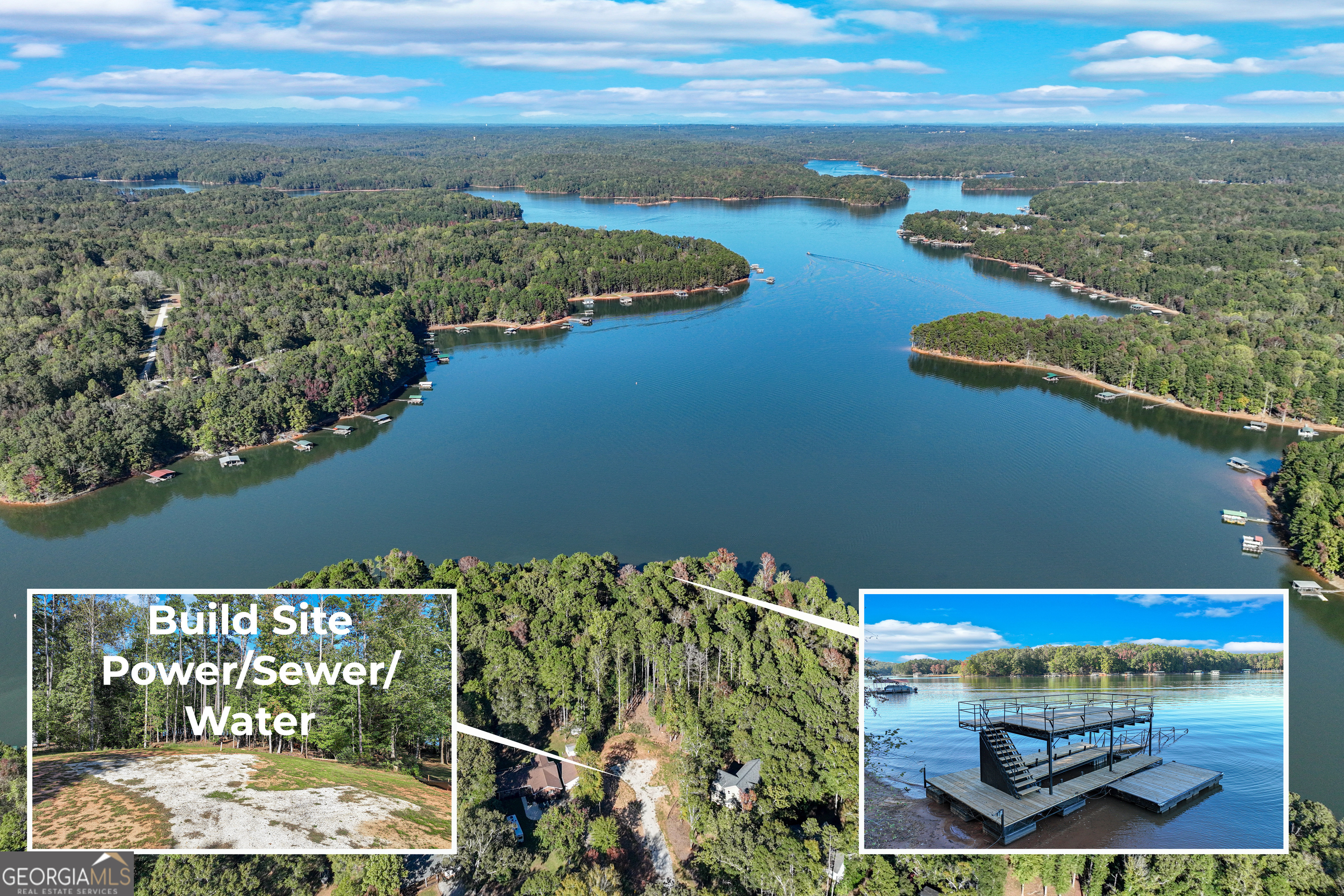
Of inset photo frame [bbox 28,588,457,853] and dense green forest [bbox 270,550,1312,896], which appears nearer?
inset photo frame [bbox 28,588,457,853]

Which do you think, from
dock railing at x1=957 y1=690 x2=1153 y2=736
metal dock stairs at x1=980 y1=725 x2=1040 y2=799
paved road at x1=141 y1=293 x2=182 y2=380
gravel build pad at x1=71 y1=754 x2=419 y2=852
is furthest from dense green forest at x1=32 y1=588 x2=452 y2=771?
paved road at x1=141 y1=293 x2=182 y2=380

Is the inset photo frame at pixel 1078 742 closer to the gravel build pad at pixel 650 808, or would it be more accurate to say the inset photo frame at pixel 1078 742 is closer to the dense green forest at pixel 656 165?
Answer: the gravel build pad at pixel 650 808

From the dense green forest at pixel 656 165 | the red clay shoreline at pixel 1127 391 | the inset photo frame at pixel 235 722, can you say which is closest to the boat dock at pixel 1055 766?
the inset photo frame at pixel 235 722

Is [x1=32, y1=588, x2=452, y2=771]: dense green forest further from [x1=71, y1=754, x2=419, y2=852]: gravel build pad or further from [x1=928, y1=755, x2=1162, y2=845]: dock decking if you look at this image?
[x1=928, y1=755, x2=1162, y2=845]: dock decking

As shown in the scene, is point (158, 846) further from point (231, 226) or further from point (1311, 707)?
point (231, 226)

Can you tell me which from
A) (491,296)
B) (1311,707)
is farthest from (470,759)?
(491,296)

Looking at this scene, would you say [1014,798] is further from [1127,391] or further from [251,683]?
[1127,391]
